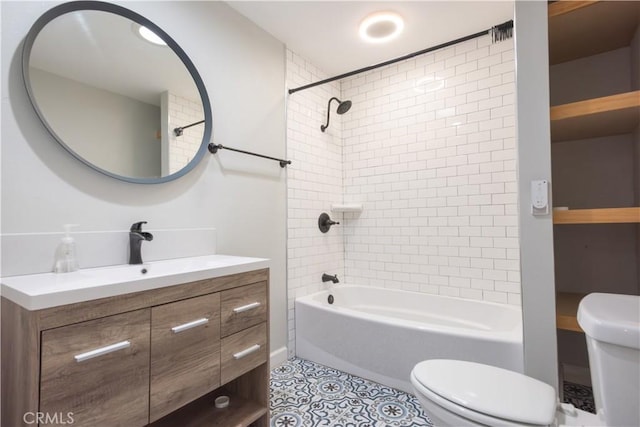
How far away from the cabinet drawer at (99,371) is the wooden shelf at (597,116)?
1.89 m

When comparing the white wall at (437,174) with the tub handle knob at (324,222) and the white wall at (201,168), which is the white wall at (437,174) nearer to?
the tub handle knob at (324,222)

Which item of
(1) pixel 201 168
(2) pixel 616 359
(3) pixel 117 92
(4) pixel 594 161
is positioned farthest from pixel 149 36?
(4) pixel 594 161

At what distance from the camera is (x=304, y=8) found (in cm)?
212

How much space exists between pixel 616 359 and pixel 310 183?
2240mm

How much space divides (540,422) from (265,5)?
264 centimetres

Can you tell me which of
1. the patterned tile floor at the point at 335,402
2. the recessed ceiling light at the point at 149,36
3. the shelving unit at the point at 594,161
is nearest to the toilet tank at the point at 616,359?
the shelving unit at the point at 594,161

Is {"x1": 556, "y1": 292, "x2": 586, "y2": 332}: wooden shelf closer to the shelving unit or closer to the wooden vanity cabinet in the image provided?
the shelving unit

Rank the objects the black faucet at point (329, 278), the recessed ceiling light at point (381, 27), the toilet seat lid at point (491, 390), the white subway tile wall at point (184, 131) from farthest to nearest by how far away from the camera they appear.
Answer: the black faucet at point (329, 278)
the recessed ceiling light at point (381, 27)
the white subway tile wall at point (184, 131)
the toilet seat lid at point (491, 390)

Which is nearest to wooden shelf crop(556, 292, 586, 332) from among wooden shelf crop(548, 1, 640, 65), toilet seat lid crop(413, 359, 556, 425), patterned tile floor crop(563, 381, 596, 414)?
toilet seat lid crop(413, 359, 556, 425)

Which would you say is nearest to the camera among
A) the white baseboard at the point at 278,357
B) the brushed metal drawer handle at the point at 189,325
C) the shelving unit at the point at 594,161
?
the brushed metal drawer handle at the point at 189,325

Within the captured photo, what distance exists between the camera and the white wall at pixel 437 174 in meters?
2.39

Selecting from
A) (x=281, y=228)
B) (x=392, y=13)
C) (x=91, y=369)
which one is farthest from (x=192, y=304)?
(x=392, y=13)

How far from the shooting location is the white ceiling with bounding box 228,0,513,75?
2.11m

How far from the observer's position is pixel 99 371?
963 mm
